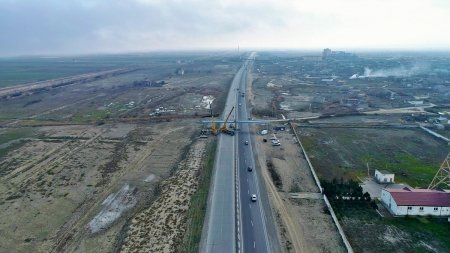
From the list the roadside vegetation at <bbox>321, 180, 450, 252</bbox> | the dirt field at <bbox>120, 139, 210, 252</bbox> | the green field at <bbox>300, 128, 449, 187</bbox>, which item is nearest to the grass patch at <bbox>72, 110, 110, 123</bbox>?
the dirt field at <bbox>120, 139, 210, 252</bbox>

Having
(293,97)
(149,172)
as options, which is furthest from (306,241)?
(293,97)

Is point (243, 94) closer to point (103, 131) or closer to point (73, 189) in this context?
point (103, 131)

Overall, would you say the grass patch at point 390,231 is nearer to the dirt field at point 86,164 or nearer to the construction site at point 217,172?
the construction site at point 217,172

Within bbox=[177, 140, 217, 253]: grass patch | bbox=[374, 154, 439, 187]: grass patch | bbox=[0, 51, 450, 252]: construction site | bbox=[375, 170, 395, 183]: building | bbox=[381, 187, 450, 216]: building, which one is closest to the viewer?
bbox=[177, 140, 217, 253]: grass patch

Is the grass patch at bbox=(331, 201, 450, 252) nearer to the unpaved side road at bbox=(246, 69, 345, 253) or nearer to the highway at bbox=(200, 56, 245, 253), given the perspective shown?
the unpaved side road at bbox=(246, 69, 345, 253)

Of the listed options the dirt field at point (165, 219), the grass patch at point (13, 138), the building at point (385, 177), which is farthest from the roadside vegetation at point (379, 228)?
the grass patch at point (13, 138)

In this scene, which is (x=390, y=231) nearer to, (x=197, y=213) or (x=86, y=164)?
(x=197, y=213)
